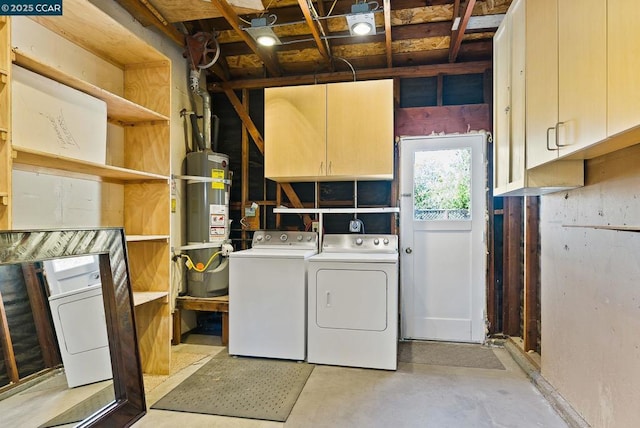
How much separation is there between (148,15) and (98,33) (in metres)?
0.66

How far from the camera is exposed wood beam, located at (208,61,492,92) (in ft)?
11.6

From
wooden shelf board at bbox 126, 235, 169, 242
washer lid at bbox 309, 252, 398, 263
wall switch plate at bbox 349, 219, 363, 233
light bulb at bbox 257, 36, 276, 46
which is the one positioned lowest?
washer lid at bbox 309, 252, 398, 263

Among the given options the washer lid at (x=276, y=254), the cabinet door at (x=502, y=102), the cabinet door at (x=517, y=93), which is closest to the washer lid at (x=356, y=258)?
the washer lid at (x=276, y=254)

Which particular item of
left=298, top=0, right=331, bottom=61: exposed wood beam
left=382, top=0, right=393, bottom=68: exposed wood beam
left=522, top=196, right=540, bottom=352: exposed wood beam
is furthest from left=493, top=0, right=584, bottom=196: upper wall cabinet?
left=298, top=0, right=331, bottom=61: exposed wood beam

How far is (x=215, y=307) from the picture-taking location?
134 inches

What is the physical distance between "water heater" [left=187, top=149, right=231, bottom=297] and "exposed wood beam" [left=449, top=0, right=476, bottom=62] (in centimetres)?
248

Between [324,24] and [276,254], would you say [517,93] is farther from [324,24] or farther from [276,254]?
[276,254]

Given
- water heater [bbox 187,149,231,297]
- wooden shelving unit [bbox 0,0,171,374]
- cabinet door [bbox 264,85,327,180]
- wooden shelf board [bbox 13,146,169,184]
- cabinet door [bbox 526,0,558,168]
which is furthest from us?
water heater [bbox 187,149,231,297]

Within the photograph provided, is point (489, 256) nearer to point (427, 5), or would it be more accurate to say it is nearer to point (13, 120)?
point (427, 5)

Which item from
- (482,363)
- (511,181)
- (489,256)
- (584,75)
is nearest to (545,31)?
(584,75)

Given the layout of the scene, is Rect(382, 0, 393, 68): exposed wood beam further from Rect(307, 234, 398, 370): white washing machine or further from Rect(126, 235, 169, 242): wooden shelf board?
Rect(126, 235, 169, 242): wooden shelf board

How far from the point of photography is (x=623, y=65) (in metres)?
1.18

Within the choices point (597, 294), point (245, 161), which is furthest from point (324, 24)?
point (597, 294)

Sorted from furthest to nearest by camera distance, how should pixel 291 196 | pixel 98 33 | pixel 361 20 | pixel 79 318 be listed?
1. pixel 291 196
2. pixel 361 20
3. pixel 98 33
4. pixel 79 318
